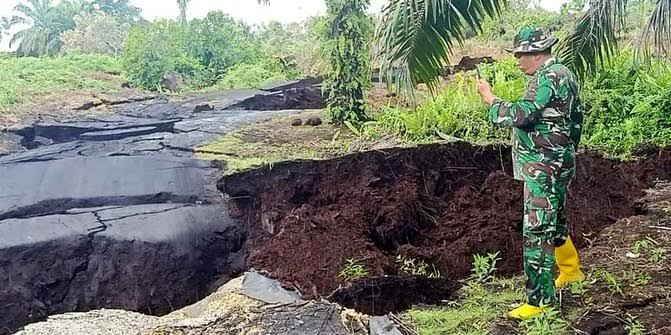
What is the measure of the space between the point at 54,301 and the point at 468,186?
412cm

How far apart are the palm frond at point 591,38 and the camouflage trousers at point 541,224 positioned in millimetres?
2386

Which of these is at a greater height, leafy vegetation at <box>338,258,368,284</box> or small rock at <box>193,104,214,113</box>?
small rock at <box>193,104,214,113</box>

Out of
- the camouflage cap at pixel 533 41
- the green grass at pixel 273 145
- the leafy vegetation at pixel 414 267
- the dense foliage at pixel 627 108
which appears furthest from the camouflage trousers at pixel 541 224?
the dense foliage at pixel 627 108

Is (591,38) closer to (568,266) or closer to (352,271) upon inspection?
(568,266)

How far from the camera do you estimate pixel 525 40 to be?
3711 millimetres

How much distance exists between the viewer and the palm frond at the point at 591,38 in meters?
5.70

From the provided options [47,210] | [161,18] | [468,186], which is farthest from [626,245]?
[161,18]

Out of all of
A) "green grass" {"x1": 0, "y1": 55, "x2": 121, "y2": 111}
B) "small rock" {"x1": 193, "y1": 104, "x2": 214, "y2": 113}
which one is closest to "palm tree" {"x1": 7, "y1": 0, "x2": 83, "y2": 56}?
"green grass" {"x1": 0, "y1": 55, "x2": 121, "y2": 111}

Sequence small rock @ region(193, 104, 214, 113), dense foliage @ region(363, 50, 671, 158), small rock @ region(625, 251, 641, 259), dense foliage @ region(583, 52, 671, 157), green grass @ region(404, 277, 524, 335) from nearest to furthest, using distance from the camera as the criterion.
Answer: green grass @ region(404, 277, 524, 335), small rock @ region(625, 251, 641, 259), dense foliage @ region(363, 50, 671, 158), dense foliage @ region(583, 52, 671, 157), small rock @ region(193, 104, 214, 113)

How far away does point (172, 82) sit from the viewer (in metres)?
15.5

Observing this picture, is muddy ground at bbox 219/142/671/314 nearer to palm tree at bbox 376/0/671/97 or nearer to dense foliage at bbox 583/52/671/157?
dense foliage at bbox 583/52/671/157

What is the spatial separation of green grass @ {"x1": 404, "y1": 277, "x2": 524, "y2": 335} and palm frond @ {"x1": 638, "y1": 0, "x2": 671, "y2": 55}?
2.09 meters

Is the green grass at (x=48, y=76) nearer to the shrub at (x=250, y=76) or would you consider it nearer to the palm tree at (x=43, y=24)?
the shrub at (x=250, y=76)

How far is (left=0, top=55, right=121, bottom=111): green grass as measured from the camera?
12.2 m
